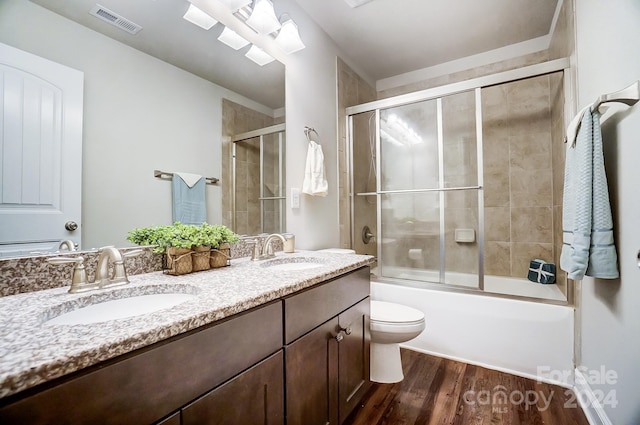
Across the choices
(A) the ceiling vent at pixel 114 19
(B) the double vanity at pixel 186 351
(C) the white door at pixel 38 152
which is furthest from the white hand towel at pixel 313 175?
(C) the white door at pixel 38 152

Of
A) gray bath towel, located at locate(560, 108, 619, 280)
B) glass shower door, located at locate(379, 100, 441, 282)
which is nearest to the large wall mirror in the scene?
glass shower door, located at locate(379, 100, 441, 282)

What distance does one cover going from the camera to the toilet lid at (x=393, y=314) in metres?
1.60

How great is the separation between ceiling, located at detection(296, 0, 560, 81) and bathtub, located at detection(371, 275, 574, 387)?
84.7 inches

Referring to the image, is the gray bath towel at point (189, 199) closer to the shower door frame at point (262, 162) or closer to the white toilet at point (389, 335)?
the shower door frame at point (262, 162)

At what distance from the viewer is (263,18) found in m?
1.62

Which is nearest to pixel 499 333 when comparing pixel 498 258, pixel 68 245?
pixel 498 258

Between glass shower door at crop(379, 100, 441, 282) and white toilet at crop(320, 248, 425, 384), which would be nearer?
white toilet at crop(320, 248, 425, 384)

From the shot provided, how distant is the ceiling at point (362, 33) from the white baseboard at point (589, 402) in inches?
91.0

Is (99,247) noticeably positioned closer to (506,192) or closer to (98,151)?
(98,151)

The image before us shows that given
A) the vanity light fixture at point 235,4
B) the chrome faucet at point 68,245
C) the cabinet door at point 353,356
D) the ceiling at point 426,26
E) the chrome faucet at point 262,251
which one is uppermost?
the ceiling at point 426,26

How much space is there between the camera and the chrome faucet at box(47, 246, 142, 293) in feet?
2.75

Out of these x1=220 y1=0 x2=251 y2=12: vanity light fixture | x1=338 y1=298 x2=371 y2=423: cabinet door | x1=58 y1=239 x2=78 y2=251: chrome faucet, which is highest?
x1=220 y1=0 x2=251 y2=12: vanity light fixture

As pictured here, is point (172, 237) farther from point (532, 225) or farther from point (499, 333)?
point (532, 225)

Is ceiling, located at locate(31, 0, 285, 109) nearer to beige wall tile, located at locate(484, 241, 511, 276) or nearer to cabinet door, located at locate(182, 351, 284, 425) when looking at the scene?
cabinet door, located at locate(182, 351, 284, 425)
